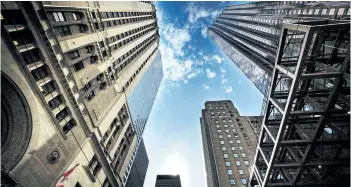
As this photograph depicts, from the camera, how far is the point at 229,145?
6775cm

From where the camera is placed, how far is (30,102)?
18.9m

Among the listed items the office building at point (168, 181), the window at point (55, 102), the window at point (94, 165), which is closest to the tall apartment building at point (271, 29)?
the window at point (94, 165)

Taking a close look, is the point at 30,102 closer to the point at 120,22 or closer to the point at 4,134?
the point at 4,134

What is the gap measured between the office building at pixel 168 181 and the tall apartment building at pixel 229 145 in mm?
96863

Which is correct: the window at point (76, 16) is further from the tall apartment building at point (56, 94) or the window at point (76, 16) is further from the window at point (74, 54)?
the window at point (74, 54)

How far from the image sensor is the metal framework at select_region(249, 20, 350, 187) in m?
16.9

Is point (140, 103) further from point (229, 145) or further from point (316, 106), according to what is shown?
point (316, 106)

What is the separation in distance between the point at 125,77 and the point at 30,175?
2785 cm

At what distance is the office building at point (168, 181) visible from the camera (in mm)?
164625

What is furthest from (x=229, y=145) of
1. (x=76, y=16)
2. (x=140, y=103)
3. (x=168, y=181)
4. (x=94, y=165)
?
(x=168, y=181)

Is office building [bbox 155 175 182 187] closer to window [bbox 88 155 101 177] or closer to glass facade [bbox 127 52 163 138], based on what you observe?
glass facade [bbox 127 52 163 138]

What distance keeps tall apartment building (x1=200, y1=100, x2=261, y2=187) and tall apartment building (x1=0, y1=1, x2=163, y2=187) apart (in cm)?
3349

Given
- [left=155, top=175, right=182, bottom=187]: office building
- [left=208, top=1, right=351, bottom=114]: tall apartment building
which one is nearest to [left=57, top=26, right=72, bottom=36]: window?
[left=208, top=1, right=351, bottom=114]: tall apartment building

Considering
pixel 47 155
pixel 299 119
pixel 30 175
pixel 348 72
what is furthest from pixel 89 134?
pixel 348 72
